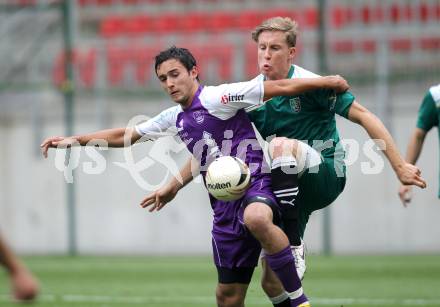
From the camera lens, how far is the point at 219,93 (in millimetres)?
6344

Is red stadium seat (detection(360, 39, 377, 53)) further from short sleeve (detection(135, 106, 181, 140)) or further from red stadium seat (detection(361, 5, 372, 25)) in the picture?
short sleeve (detection(135, 106, 181, 140))

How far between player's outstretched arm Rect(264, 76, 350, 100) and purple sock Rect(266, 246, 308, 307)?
982 millimetres

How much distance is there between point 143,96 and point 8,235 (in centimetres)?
311

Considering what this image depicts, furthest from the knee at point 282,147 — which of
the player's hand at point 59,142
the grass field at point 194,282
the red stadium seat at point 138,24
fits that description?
the red stadium seat at point 138,24

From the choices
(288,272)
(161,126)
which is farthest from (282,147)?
(161,126)

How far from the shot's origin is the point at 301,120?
6.52 metres

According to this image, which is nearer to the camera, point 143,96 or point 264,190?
point 264,190

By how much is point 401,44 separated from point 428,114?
307 inches

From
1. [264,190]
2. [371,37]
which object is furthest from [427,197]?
[264,190]

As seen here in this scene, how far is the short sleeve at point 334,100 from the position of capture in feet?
20.4

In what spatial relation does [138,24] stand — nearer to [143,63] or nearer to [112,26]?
[112,26]

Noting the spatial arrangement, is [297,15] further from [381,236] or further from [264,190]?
[264,190]

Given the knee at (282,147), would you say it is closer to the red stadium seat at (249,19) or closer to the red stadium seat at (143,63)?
the red stadium seat at (143,63)

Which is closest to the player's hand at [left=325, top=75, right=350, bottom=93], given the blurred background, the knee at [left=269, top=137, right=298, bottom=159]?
the knee at [left=269, top=137, right=298, bottom=159]
